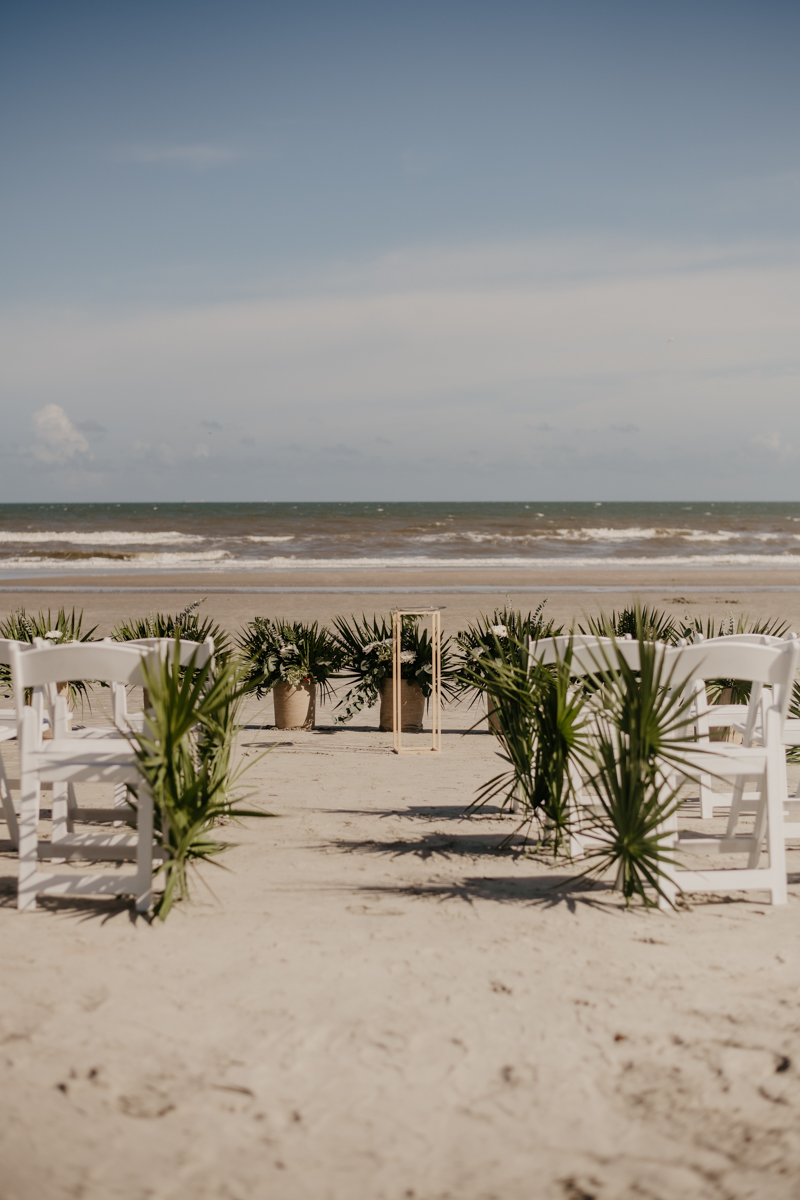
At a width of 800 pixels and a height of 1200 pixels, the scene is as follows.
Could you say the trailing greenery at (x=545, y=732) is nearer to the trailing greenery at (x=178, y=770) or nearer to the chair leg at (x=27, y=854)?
the trailing greenery at (x=178, y=770)

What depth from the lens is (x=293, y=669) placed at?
312 inches

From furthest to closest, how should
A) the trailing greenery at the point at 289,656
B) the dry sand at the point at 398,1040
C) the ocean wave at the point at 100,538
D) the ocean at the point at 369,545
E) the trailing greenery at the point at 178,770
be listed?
the ocean wave at the point at 100,538
the ocean at the point at 369,545
the trailing greenery at the point at 289,656
the trailing greenery at the point at 178,770
the dry sand at the point at 398,1040

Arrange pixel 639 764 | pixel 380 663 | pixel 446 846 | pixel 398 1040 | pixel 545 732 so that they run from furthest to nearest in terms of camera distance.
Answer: pixel 380 663
pixel 446 846
pixel 545 732
pixel 639 764
pixel 398 1040

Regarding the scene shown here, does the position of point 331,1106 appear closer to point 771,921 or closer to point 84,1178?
point 84,1178

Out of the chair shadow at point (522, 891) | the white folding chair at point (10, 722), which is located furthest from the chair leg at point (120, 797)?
the chair shadow at point (522, 891)

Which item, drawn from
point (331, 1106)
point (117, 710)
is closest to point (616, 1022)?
point (331, 1106)

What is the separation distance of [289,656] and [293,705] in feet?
1.34

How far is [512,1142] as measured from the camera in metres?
2.35

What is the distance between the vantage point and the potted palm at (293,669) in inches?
311

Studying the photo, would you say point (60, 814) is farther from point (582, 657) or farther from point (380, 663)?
point (380, 663)

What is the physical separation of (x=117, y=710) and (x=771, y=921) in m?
3.12

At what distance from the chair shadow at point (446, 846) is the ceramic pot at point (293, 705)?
3.24 metres

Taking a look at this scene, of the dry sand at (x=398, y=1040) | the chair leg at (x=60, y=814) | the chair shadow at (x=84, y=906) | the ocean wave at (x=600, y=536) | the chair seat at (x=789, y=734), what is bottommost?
the chair shadow at (x=84, y=906)

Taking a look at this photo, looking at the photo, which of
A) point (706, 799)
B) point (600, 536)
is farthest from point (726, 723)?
point (600, 536)
